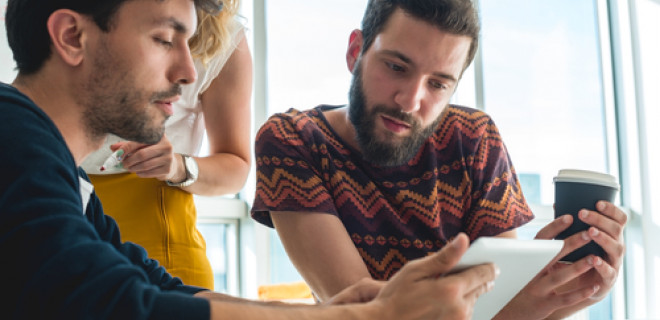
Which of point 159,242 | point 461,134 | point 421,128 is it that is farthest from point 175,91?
point 461,134

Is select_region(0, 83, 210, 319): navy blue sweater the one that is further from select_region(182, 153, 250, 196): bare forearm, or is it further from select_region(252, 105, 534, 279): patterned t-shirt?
select_region(182, 153, 250, 196): bare forearm

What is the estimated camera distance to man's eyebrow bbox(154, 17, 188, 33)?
3.66ft

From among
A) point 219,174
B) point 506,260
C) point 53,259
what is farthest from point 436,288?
point 219,174

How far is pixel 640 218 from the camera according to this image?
5.33 m

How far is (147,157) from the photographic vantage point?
1330 millimetres

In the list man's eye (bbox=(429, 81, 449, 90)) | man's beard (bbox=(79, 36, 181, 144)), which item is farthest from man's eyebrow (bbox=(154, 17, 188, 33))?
man's eye (bbox=(429, 81, 449, 90))

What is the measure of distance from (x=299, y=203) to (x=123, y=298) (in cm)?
77

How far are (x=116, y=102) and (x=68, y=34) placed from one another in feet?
0.45

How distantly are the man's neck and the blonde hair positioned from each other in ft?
1.87

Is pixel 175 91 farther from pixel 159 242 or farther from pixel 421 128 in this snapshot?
pixel 421 128

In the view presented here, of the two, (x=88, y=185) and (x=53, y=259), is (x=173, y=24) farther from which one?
(x=53, y=259)

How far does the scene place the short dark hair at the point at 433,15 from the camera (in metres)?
1.54

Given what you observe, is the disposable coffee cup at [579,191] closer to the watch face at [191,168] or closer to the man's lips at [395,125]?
the man's lips at [395,125]

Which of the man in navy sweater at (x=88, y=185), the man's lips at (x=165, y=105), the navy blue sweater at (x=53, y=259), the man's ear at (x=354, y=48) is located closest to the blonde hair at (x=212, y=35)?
the man in navy sweater at (x=88, y=185)
